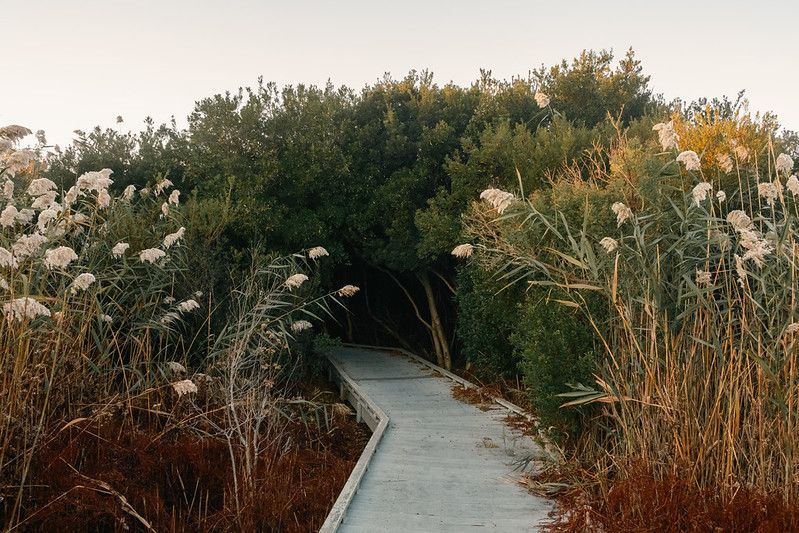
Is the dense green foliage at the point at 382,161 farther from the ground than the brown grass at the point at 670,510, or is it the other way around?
the dense green foliage at the point at 382,161

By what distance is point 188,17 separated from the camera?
1059 centimetres

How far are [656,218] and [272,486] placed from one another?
3.74 meters

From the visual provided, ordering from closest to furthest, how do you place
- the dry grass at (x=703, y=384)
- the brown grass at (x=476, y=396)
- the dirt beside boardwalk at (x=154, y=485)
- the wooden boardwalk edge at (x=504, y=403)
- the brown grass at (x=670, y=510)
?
1. the brown grass at (x=670, y=510)
2. the dry grass at (x=703, y=384)
3. the dirt beside boardwalk at (x=154, y=485)
4. the wooden boardwalk edge at (x=504, y=403)
5. the brown grass at (x=476, y=396)

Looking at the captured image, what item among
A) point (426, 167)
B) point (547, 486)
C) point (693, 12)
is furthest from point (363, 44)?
point (547, 486)

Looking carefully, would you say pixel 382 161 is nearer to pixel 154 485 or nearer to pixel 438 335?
pixel 438 335

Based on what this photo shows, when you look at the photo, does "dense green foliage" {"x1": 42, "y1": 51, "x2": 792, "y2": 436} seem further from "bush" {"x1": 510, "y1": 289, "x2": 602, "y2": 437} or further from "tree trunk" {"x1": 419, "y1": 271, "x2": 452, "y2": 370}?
"bush" {"x1": 510, "y1": 289, "x2": 602, "y2": 437}

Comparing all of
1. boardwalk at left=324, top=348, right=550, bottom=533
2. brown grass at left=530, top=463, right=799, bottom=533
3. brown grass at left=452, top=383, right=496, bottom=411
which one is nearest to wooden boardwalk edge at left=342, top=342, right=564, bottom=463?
brown grass at left=452, top=383, right=496, bottom=411

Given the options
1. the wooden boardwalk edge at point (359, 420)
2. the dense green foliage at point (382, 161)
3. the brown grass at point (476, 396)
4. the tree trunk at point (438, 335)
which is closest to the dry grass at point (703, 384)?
the wooden boardwalk edge at point (359, 420)

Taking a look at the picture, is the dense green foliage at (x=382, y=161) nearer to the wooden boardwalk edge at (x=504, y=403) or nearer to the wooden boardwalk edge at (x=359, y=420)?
the wooden boardwalk edge at (x=504, y=403)

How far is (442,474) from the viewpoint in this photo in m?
5.70

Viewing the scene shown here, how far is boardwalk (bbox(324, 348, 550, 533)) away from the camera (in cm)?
464

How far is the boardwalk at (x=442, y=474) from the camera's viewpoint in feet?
15.2

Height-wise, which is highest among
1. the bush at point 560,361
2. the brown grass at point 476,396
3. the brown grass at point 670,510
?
the bush at point 560,361

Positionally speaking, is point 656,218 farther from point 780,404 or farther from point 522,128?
point 522,128
